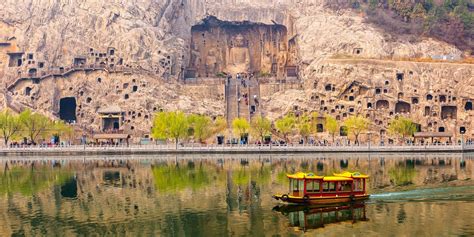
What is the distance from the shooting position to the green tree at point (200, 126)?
231 feet

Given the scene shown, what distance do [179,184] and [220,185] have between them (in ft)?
8.58

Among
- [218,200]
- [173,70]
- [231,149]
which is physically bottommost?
[218,200]

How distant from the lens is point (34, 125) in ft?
233

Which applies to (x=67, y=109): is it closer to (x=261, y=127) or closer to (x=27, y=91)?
(x=27, y=91)

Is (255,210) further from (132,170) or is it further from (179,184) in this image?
(132,170)

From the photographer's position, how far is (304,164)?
53.0m

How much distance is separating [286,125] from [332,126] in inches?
191

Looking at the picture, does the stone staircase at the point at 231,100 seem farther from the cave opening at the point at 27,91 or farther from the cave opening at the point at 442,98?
the cave opening at the point at 27,91

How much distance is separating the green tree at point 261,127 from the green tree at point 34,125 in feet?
70.9

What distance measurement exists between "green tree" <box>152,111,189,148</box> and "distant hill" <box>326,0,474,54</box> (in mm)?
27381

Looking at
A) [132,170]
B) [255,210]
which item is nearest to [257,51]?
[132,170]

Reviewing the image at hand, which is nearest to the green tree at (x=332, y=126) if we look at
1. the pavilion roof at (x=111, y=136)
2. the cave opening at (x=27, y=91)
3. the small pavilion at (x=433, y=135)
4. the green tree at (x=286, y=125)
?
the green tree at (x=286, y=125)

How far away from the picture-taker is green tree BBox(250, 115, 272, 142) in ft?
234

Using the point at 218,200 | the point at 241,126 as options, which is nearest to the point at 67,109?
the point at 241,126
